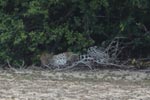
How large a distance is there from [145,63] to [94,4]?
1.79 meters

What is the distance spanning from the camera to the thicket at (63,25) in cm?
1031

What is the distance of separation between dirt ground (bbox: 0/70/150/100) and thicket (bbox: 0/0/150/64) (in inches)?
25.5

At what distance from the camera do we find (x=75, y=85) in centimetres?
856

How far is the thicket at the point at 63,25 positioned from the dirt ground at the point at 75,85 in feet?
2.12

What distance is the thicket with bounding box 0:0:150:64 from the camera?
10.3 m

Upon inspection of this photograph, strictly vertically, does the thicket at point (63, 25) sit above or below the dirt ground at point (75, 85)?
above

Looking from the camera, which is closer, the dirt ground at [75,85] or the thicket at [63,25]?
the dirt ground at [75,85]

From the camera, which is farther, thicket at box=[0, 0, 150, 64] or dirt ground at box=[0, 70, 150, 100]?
thicket at box=[0, 0, 150, 64]

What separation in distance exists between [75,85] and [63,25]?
7.70ft

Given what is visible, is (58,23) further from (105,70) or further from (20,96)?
(20,96)

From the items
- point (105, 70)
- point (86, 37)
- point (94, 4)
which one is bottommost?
point (105, 70)

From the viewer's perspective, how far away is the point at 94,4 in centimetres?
Answer: 1013

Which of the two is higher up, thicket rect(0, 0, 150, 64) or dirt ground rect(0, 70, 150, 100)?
thicket rect(0, 0, 150, 64)

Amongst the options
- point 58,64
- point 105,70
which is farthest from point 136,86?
point 58,64
